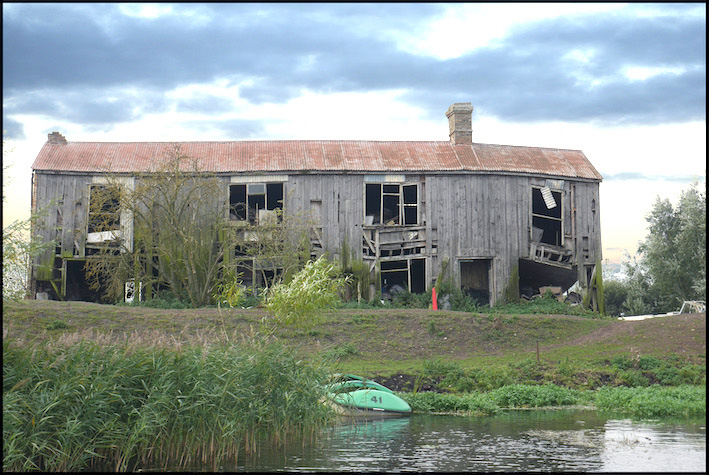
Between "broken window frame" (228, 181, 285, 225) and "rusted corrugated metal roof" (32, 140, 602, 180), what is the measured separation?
3.12 ft

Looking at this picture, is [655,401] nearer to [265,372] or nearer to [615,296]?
[265,372]

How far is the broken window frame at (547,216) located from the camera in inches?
1439

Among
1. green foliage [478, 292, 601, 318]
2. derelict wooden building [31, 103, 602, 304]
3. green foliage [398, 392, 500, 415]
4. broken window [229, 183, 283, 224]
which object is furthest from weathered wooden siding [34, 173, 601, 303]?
green foliage [398, 392, 500, 415]

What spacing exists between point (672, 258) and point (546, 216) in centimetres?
1478

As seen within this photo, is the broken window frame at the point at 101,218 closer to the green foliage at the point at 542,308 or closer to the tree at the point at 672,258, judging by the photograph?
the green foliage at the point at 542,308

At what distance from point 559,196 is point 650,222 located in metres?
15.1

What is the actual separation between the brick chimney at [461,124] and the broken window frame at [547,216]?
453 centimetres

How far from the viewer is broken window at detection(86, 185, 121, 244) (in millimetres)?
33188

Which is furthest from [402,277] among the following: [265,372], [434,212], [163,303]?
[265,372]

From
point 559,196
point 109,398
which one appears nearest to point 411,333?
point 559,196

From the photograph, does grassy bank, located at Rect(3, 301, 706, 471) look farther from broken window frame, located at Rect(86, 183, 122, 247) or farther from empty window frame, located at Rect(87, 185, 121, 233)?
broken window frame, located at Rect(86, 183, 122, 247)

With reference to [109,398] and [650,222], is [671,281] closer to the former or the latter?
[650,222]

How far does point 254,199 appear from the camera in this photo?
118 ft

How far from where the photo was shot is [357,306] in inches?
1272
